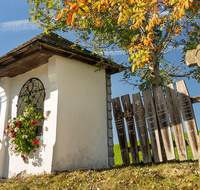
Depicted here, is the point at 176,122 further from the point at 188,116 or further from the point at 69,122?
the point at 69,122

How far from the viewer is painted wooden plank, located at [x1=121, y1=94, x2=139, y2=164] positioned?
229 inches

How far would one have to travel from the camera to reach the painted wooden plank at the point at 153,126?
209 inches

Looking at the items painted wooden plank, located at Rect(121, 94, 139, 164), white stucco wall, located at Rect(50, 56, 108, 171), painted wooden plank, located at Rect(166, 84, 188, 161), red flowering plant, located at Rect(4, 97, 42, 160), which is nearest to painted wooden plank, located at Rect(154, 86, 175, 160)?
painted wooden plank, located at Rect(166, 84, 188, 161)

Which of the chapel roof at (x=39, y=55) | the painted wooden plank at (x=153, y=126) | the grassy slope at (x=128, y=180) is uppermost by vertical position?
the chapel roof at (x=39, y=55)

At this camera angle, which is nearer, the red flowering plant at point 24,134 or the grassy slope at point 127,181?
the grassy slope at point 127,181

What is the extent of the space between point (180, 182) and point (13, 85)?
6.29m

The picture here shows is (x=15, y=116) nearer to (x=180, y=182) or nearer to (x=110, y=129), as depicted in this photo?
(x=110, y=129)

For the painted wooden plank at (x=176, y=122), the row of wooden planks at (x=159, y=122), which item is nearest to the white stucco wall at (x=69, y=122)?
the row of wooden planks at (x=159, y=122)

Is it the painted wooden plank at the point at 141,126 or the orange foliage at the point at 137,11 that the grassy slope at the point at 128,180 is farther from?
the orange foliage at the point at 137,11

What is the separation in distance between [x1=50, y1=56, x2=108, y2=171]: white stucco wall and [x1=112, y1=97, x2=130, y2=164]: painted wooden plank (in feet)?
2.14

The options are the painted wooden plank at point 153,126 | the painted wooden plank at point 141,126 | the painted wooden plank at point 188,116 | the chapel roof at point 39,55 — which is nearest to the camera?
the painted wooden plank at point 188,116

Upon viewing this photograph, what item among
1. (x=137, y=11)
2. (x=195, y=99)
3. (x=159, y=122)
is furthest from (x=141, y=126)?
(x=137, y=11)

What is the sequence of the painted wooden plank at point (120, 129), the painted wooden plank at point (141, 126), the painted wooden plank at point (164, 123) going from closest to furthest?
the painted wooden plank at point (164, 123), the painted wooden plank at point (141, 126), the painted wooden plank at point (120, 129)

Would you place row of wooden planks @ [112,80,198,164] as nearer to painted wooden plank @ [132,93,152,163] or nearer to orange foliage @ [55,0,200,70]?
painted wooden plank @ [132,93,152,163]
